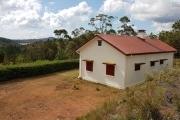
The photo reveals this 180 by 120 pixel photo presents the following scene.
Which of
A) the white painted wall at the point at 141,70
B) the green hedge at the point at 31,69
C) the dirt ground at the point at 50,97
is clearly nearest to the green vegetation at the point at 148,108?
the dirt ground at the point at 50,97

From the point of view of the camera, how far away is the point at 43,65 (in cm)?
3055

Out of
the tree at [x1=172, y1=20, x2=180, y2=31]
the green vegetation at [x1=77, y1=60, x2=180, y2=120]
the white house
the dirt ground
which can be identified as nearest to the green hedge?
the dirt ground

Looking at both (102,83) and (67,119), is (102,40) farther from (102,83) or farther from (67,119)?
(67,119)

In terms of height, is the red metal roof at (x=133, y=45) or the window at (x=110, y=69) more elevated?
the red metal roof at (x=133, y=45)

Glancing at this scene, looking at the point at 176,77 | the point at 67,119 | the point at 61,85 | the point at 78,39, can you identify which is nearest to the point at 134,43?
the point at 61,85

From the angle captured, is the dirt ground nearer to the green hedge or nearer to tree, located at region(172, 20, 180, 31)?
the green hedge

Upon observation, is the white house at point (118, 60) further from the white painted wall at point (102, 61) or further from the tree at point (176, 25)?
the tree at point (176, 25)

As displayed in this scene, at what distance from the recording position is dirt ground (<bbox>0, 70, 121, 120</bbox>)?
54.8 ft

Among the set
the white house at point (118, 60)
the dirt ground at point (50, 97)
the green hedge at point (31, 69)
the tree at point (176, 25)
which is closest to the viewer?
the dirt ground at point (50, 97)

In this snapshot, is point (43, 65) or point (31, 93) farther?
point (43, 65)

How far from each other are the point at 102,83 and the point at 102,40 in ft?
12.1

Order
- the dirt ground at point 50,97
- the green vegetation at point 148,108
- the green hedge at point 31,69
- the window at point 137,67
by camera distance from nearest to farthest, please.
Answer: the green vegetation at point 148,108 < the dirt ground at point 50,97 < the window at point 137,67 < the green hedge at point 31,69

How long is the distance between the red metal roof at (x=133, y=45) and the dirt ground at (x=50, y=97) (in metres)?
3.56

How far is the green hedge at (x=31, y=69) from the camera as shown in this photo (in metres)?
26.8
